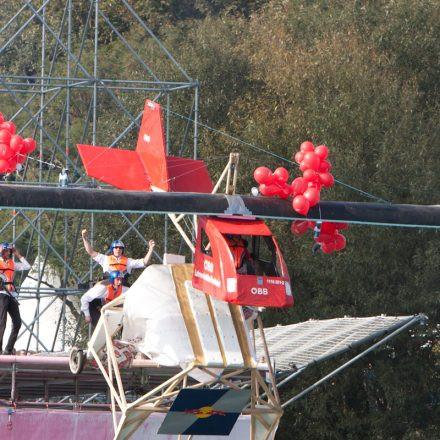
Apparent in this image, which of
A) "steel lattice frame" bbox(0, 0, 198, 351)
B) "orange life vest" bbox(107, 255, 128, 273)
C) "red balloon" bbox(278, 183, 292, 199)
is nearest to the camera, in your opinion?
"red balloon" bbox(278, 183, 292, 199)

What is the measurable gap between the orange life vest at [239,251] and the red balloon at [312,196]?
3.78 feet

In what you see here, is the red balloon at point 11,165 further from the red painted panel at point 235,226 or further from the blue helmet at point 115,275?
the red painted panel at point 235,226

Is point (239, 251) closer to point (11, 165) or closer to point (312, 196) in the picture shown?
point (312, 196)

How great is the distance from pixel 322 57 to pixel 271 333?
10689 mm

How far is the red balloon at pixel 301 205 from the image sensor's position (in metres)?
21.3

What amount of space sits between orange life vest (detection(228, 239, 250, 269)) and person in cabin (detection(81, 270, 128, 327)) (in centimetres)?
521

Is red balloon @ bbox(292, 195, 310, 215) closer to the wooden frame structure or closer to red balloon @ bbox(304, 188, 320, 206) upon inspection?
red balloon @ bbox(304, 188, 320, 206)

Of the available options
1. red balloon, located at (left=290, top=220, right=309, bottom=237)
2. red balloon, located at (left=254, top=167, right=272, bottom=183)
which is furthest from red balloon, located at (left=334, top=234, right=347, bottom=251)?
red balloon, located at (left=254, top=167, right=272, bottom=183)

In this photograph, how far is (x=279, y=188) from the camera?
71.4 feet

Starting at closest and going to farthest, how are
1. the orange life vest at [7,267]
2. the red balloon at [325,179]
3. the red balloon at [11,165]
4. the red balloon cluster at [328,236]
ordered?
the red balloon at [325,179], the red balloon cluster at [328,236], the red balloon at [11,165], the orange life vest at [7,267]

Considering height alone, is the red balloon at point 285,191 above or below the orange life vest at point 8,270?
above

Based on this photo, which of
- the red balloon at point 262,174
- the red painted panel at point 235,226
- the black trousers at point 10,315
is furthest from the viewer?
the black trousers at point 10,315

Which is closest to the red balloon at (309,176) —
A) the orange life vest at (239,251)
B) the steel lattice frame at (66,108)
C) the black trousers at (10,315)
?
the orange life vest at (239,251)

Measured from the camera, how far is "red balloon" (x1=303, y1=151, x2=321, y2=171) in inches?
864
